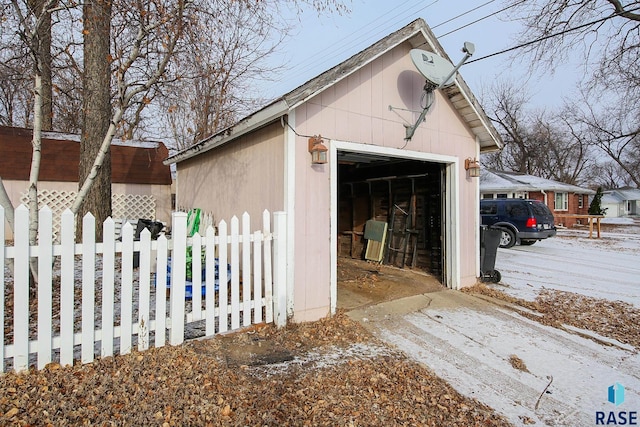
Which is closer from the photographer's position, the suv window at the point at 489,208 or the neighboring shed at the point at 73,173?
the neighboring shed at the point at 73,173

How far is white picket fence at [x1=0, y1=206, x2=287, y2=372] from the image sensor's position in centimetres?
259

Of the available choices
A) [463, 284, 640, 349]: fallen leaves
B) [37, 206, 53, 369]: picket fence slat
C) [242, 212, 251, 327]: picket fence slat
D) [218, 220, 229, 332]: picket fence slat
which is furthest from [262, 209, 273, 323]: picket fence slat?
[463, 284, 640, 349]: fallen leaves

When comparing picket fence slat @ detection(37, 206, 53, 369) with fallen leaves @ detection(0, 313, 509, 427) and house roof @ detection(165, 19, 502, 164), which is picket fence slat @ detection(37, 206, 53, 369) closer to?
fallen leaves @ detection(0, 313, 509, 427)

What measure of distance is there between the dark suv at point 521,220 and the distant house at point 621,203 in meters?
43.4

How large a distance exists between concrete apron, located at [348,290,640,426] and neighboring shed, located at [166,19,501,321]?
97 cm

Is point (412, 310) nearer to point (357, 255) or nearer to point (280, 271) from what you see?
point (280, 271)

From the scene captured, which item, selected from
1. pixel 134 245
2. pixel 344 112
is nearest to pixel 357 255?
pixel 344 112

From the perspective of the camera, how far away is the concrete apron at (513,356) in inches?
112

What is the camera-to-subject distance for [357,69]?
175 inches

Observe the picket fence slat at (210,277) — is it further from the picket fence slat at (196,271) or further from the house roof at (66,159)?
the house roof at (66,159)

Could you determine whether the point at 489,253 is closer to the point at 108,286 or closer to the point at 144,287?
the point at 144,287
